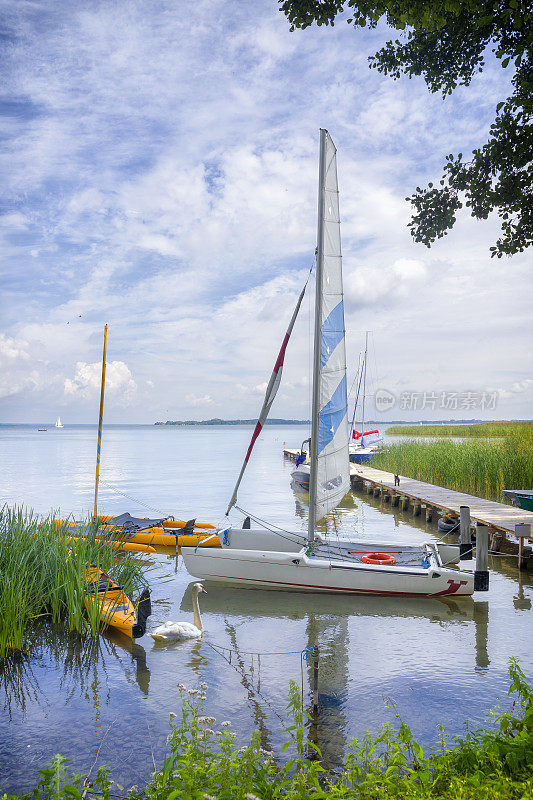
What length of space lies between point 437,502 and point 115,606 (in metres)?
13.5

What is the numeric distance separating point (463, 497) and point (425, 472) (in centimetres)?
827

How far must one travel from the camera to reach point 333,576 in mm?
11336

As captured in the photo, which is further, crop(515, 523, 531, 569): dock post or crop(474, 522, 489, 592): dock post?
crop(515, 523, 531, 569): dock post

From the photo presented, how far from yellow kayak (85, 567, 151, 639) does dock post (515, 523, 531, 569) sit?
8.32 meters

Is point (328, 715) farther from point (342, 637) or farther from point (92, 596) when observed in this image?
point (92, 596)

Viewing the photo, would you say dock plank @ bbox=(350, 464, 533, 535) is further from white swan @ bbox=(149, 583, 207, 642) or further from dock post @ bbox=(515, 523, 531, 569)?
white swan @ bbox=(149, 583, 207, 642)

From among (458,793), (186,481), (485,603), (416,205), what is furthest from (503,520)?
(186,481)

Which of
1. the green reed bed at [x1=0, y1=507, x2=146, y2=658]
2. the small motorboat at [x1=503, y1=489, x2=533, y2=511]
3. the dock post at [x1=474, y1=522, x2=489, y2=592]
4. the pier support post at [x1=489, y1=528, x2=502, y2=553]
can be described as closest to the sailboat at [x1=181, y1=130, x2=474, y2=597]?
the dock post at [x1=474, y1=522, x2=489, y2=592]

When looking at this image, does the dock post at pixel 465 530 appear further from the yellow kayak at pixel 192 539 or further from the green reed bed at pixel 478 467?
the green reed bed at pixel 478 467

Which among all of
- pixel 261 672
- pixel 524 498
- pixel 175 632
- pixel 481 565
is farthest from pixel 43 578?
pixel 524 498

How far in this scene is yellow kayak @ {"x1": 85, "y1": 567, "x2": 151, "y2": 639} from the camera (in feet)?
29.4

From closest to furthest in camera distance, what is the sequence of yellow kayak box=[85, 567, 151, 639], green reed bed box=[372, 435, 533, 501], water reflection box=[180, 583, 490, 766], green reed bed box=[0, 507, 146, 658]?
1. water reflection box=[180, 583, 490, 766]
2. green reed bed box=[0, 507, 146, 658]
3. yellow kayak box=[85, 567, 151, 639]
4. green reed bed box=[372, 435, 533, 501]

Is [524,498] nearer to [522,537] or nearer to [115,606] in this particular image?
[522,537]

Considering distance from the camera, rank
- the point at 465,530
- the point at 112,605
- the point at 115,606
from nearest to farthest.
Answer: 1. the point at 115,606
2. the point at 112,605
3. the point at 465,530
